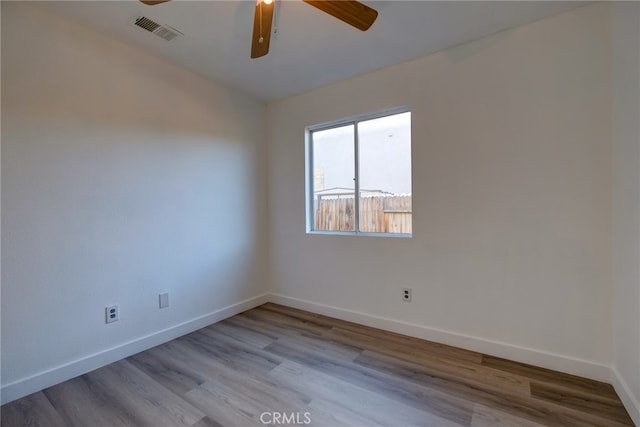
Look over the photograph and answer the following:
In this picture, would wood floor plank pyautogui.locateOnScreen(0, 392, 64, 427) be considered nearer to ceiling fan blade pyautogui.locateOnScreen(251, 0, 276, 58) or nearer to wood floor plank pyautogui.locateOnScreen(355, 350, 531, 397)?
wood floor plank pyautogui.locateOnScreen(355, 350, 531, 397)

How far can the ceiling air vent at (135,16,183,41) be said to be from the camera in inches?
74.7

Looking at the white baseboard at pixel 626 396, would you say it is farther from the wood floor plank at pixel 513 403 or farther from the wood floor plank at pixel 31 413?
the wood floor plank at pixel 31 413

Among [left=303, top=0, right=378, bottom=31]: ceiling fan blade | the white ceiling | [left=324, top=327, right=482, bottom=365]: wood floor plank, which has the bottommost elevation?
[left=324, top=327, right=482, bottom=365]: wood floor plank

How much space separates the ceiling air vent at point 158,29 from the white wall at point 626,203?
2730mm

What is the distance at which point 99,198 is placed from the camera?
6.63 ft

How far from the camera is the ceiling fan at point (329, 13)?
1403 mm

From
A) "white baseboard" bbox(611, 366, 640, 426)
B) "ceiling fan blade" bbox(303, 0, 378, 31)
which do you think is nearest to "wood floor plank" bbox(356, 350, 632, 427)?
"white baseboard" bbox(611, 366, 640, 426)

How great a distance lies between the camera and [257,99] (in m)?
3.20

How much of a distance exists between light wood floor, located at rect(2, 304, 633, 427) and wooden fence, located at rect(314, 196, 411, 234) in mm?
996

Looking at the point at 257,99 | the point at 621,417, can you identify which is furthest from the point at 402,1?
the point at 621,417

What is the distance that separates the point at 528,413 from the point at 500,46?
2324mm

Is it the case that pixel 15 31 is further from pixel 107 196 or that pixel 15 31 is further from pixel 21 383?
pixel 21 383

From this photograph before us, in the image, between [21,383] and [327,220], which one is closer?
[21,383]

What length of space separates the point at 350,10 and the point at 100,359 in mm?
2761
